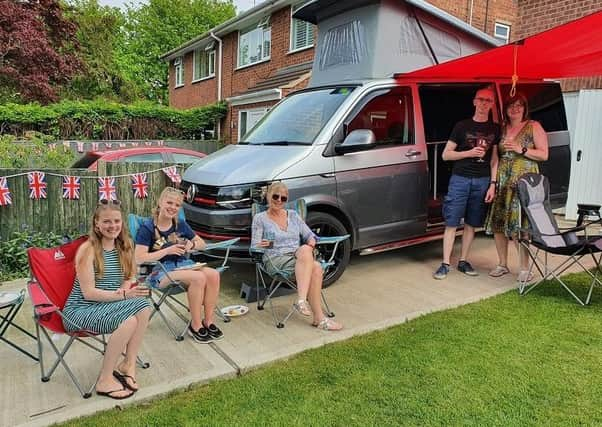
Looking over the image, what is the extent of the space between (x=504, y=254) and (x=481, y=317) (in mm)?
1483

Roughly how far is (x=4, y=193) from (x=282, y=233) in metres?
3.69

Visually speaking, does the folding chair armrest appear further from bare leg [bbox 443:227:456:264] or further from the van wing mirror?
bare leg [bbox 443:227:456:264]

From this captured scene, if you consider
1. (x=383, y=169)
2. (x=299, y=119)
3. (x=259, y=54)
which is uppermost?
(x=259, y=54)

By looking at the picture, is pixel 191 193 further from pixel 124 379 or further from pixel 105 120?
pixel 105 120

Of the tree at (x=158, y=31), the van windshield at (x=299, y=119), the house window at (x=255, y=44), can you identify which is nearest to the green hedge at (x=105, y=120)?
the house window at (x=255, y=44)

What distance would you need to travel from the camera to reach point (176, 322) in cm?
405

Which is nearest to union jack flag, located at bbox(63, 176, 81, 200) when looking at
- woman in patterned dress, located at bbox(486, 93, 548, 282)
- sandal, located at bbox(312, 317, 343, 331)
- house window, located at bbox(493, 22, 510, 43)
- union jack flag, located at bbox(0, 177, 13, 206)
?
union jack flag, located at bbox(0, 177, 13, 206)

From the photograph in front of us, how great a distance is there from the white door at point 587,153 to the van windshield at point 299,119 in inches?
→ 210

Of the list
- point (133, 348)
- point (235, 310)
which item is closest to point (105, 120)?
point (235, 310)

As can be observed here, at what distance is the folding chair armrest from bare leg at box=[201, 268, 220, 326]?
3.63 feet

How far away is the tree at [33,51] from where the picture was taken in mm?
20234

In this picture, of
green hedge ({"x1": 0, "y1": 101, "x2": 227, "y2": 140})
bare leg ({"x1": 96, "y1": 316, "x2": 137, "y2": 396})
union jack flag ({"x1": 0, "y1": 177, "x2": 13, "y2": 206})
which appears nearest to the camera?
bare leg ({"x1": 96, "y1": 316, "x2": 137, "y2": 396})

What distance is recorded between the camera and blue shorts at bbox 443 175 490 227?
5.13 metres

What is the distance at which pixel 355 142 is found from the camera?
189 inches
